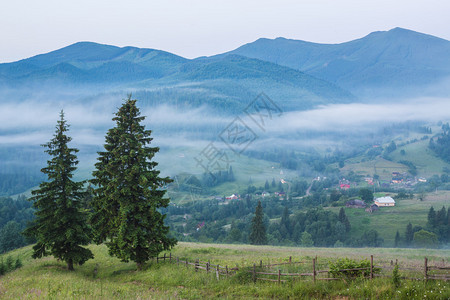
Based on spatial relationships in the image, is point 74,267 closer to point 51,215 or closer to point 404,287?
point 51,215

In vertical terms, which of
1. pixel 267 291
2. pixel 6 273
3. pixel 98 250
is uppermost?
pixel 267 291

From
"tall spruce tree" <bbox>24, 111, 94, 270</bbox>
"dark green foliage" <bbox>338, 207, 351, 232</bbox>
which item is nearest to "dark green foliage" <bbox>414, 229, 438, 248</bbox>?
"dark green foliage" <bbox>338, 207, 351, 232</bbox>

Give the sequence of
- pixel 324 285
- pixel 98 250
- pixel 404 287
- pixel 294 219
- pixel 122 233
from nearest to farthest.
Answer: pixel 404 287 → pixel 324 285 → pixel 122 233 → pixel 98 250 → pixel 294 219

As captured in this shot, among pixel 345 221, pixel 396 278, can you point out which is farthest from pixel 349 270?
pixel 345 221

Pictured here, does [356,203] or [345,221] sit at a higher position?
[345,221]

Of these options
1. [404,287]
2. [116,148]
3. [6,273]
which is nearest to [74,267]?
[6,273]

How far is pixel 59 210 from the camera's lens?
3088 cm

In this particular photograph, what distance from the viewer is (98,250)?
47.3 metres

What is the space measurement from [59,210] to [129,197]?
22.1 feet

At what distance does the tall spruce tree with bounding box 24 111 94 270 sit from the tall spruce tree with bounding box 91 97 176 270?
7.54ft

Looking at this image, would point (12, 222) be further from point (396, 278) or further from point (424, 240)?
point (424, 240)

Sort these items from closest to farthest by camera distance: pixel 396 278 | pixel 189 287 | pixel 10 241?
1. pixel 396 278
2. pixel 189 287
3. pixel 10 241

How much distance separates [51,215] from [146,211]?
31.2 feet

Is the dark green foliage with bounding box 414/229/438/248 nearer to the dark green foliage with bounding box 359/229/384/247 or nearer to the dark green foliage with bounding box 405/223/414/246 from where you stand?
the dark green foliage with bounding box 405/223/414/246
